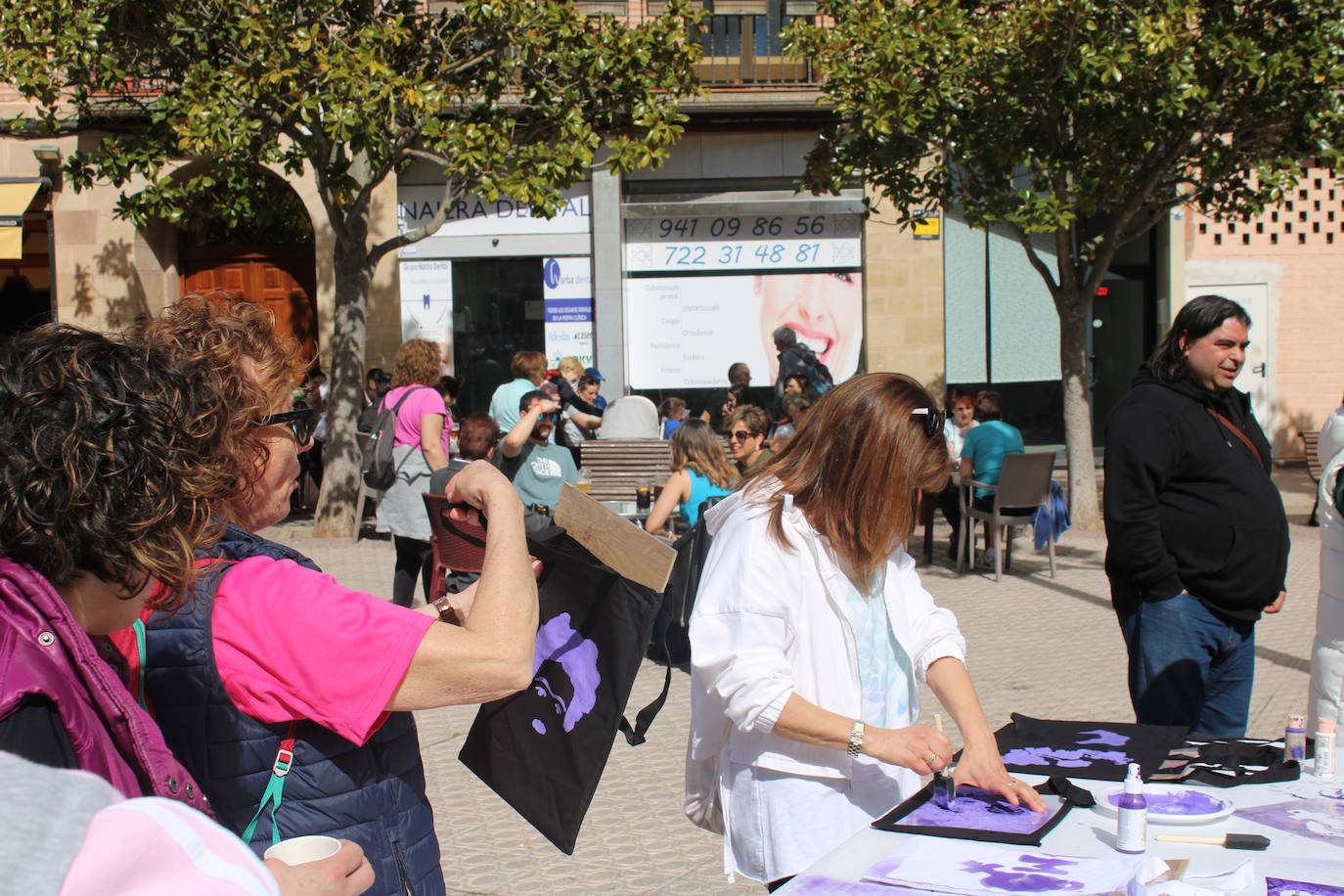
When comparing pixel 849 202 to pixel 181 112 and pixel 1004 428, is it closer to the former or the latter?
pixel 1004 428

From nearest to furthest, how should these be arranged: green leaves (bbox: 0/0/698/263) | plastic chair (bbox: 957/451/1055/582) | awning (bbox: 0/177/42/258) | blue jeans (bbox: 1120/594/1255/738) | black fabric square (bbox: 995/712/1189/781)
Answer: black fabric square (bbox: 995/712/1189/781)
blue jeans (bbox: 1120/594/1255/738)
plastic chair (bbox: 957/451/1055/582)
green leaves (bbox: 0/0/698/263)
awning (bbox: 0/177/42/258)

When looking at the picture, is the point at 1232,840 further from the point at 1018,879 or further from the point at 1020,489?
the point at 1020,489

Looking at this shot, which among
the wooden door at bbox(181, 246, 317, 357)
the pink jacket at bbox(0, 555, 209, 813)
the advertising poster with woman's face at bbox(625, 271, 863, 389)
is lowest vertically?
the pink jacket at bbox(0, 555, 209, 813)

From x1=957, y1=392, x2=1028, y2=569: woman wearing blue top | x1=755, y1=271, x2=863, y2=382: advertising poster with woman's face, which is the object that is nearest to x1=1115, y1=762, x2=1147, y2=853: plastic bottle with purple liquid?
x1=957, y1=392, x2=1028, y2=569: woman wearing blue top

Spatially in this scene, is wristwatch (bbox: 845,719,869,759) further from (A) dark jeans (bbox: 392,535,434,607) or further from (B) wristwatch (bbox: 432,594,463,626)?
(A) dark jeans (bbox: 392,535,434,607)

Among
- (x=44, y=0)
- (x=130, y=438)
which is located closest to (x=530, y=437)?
(x=44, y=0)

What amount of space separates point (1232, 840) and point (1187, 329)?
2022 mm

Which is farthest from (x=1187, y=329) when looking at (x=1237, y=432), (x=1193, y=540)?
(x=1193, y=540)

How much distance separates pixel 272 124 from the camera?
437 inches

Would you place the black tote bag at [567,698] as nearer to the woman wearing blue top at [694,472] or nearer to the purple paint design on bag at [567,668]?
the purple paint design on bag at [567,668]

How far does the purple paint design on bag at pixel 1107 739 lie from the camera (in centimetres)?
306

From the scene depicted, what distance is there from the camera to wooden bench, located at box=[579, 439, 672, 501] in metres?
11.2

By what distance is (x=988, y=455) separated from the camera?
407 inches

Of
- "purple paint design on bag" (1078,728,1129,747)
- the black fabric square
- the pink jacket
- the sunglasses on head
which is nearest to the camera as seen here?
the pink jacket
